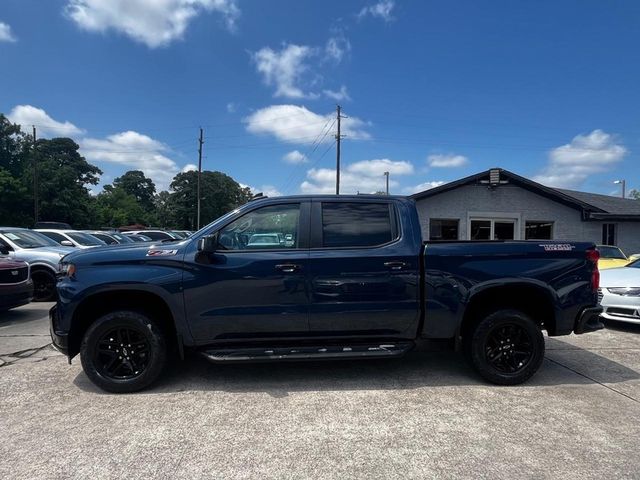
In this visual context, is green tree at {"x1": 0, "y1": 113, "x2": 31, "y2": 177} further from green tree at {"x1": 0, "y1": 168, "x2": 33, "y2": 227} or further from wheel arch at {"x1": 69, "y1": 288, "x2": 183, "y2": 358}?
wheel arch at {"x1": 69, "y1": 288, "x2": 183, "y2": 358}

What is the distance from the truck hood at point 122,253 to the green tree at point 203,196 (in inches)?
2867

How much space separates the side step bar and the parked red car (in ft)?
16.8

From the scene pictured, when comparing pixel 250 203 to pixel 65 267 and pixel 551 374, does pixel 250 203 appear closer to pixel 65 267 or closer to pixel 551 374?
pixel 65 267

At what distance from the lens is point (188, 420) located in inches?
141

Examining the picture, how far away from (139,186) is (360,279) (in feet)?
339

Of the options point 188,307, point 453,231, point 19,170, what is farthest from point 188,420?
point 19,170

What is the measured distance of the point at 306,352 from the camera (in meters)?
4.18

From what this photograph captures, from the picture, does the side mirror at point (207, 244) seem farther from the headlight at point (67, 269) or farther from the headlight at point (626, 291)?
the headlight at point (626, 291)

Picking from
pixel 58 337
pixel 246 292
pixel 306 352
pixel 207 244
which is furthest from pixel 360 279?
pixel 58 337

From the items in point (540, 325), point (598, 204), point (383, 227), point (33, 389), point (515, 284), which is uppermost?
point (598, 204)

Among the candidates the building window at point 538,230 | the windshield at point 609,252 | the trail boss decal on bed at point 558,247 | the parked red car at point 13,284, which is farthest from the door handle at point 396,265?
the building window at point 538,230

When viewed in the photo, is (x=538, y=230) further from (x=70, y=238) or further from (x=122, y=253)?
(x=122, y=253)

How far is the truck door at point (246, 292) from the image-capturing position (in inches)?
162

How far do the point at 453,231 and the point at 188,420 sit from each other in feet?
51.9
